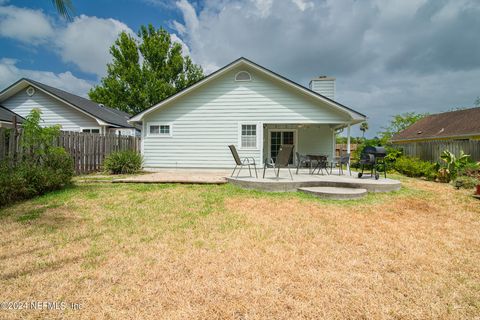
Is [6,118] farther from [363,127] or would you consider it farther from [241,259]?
[363,127]

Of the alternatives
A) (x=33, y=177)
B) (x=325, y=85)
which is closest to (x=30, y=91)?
(x=33, y=177)

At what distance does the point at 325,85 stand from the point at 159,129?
356 inches

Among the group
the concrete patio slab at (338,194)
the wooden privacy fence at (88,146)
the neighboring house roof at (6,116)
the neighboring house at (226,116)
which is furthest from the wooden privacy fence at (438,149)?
the neighboring house roof at (6,116)

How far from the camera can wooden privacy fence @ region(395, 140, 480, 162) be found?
36.1ft

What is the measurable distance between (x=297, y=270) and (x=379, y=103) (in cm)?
3236

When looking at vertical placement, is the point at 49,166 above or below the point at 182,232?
above

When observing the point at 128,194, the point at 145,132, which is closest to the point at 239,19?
the point at 145,132

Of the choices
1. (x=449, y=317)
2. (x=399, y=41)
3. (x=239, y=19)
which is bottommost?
(x=449, y=317)

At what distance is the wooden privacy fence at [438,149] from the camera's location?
11.0 meters

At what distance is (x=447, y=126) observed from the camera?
60.3ft

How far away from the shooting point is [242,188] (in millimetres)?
7180

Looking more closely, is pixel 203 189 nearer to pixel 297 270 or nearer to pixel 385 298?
pixel 297 270

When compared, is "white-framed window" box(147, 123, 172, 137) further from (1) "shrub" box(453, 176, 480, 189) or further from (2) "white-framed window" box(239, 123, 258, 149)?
(1) "shrub" box(453, 176, 480, 189)

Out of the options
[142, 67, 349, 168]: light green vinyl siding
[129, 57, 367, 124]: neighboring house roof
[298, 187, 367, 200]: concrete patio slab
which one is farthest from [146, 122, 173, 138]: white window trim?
[298, 187, 367, 200]: concrete patio slab
